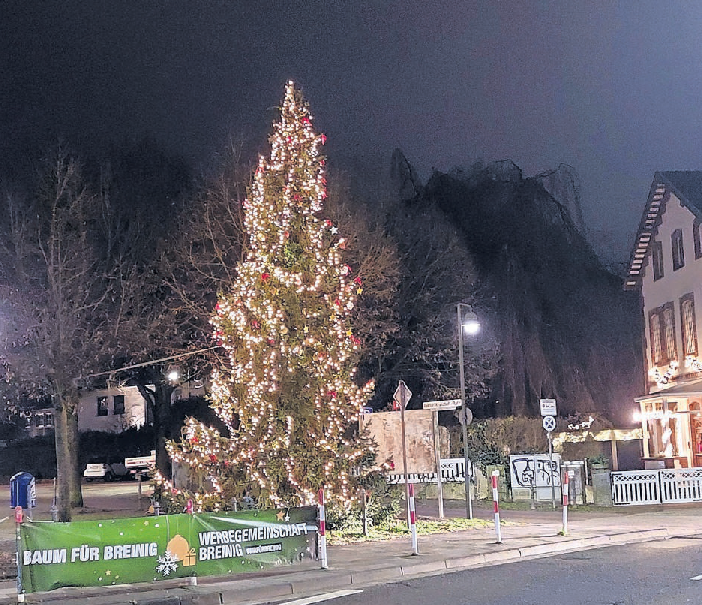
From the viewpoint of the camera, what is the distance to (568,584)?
40.7 ft

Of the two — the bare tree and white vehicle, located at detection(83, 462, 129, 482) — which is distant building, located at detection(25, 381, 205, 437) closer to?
white vehicle, located at detection(83, 462, 129, 482)

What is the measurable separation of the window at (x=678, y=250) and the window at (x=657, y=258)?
1455 millimetres

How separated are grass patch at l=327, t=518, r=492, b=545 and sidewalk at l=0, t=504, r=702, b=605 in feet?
1.75

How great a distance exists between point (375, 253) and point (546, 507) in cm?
1062

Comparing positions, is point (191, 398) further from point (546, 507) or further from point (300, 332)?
point (300, 332)

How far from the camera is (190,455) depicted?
1867 centimetres

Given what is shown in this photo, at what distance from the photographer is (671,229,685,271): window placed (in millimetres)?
33875

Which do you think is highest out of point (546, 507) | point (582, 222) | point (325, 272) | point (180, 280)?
point (582, 222)

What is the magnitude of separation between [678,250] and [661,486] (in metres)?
11.6

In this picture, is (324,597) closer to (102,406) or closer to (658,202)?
(658,202)

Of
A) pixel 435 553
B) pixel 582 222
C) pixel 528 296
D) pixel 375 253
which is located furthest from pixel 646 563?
pixel 582 222

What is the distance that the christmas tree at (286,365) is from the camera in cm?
1803

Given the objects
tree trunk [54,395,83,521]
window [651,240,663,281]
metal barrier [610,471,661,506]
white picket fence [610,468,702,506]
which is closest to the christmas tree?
tree trunk [54,395,83,521]

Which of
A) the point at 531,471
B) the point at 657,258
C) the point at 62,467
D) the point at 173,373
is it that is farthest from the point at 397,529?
the point at 657,258
